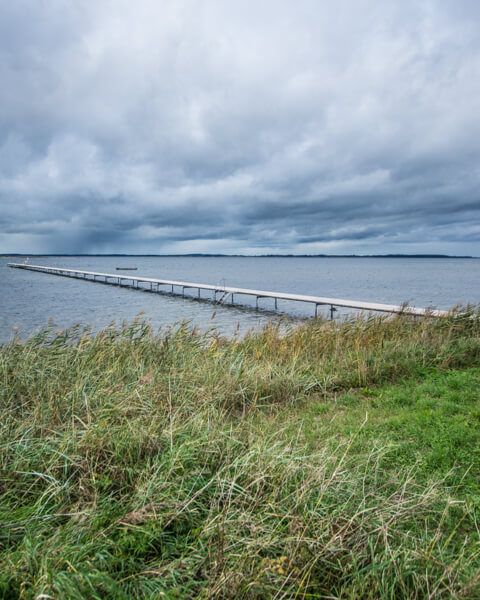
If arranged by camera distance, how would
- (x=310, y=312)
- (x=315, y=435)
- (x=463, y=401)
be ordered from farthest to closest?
(x=310, y=312), (x=463, y=401), (x=315, y=435)

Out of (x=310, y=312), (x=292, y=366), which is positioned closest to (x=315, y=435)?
(x=292, y=366)

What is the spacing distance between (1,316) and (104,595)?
23.3 metres

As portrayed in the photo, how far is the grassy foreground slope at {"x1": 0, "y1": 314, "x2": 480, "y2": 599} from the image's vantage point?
80.8 inches

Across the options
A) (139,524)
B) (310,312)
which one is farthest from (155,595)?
(310,312)

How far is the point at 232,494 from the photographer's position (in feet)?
8.74

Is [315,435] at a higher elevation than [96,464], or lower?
lower

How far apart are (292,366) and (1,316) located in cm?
2083

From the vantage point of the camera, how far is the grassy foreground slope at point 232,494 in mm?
2053

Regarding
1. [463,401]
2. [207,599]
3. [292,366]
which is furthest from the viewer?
[292,366]

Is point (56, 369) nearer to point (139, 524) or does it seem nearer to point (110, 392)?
point (110, 392)

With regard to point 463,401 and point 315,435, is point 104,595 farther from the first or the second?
point 463,401

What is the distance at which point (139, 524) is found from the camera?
251cm

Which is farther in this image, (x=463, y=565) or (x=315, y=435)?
(x=315, y=435)

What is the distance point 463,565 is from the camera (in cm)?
214
